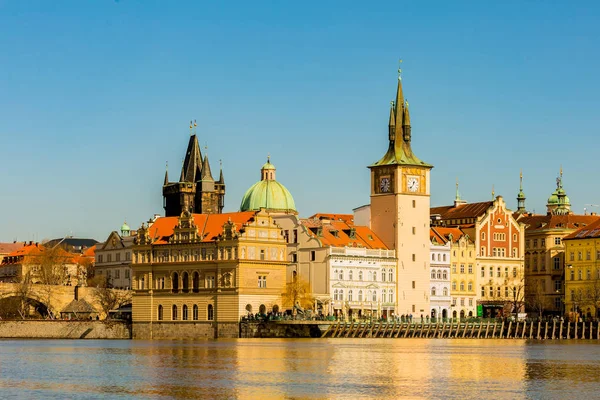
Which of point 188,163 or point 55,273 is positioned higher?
point 188,163

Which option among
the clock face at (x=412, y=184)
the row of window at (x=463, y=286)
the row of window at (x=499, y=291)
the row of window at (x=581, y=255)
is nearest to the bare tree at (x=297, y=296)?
the clock face at (x=412, y=184)

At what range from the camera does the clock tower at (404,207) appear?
5743 inches

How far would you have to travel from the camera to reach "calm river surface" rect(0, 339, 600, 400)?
69188mm

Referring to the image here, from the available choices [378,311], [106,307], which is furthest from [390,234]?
[106,307]

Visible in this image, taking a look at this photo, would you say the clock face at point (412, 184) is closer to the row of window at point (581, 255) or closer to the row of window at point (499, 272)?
the row of window at point (499, 272)

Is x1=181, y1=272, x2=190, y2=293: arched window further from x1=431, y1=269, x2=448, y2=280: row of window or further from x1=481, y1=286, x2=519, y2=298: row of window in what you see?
x1=481, y1=286, x2=519, y2=298: row of window

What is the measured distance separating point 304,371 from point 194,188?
10104cm

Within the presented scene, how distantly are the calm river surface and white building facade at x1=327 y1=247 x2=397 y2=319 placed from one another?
23.3m

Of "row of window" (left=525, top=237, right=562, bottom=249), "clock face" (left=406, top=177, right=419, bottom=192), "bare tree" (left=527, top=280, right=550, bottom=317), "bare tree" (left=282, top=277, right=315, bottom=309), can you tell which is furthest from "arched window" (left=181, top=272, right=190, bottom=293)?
"row of window" (left=525, top=237, right=562, bottom=249)

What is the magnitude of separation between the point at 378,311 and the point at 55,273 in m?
51.5

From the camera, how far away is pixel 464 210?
163375 millimetres

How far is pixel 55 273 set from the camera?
7146 inches

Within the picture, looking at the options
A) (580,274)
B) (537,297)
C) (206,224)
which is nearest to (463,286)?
(537,297)

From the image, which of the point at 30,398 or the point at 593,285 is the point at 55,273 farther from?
the point at 30,398
